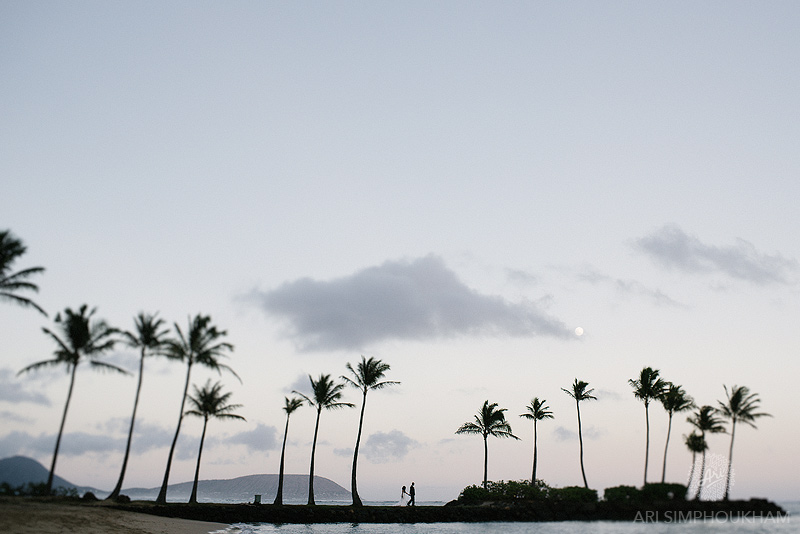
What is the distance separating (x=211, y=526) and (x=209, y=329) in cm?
1850

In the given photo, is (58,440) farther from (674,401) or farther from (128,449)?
(674,401)

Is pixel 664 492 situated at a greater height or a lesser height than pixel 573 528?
greater

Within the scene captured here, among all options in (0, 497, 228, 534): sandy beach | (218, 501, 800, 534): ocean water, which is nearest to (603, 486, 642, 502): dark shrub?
(218, 501, 800, 534): ocean water

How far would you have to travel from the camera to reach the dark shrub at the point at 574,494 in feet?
209

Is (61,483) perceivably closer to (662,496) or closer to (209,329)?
(209,329)

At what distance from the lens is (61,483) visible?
43312 millimetres

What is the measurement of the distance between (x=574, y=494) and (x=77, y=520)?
51480mm

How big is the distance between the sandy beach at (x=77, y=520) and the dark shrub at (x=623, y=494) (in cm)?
4116

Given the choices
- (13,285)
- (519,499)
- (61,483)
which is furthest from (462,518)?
(13,285)

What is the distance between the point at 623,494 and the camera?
59.2 m

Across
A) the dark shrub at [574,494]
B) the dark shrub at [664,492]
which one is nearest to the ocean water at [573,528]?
the dark shrub at [664,492]

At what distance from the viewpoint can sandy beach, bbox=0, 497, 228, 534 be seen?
29.1 metres

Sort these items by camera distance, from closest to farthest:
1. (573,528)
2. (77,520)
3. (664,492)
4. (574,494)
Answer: (77,520) → (573,528) → (664,492) → (574,494)

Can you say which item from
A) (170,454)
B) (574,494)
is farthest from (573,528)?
(170,454)
